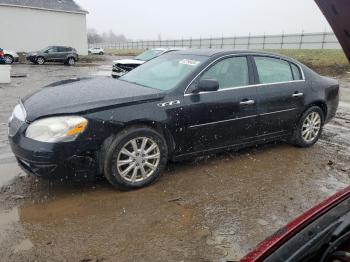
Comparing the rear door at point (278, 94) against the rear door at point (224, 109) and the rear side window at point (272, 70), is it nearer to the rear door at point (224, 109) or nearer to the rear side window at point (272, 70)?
the rear side window at point (272, 70)

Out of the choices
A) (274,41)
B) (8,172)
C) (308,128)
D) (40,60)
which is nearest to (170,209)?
(8,172)

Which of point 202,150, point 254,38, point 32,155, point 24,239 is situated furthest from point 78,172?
point 254,38

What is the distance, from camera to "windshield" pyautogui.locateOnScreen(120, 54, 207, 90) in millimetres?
4463

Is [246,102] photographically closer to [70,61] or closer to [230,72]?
[230,72]

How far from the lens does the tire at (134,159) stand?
149 inches

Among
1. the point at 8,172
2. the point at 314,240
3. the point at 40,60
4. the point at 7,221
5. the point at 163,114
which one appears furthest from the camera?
→ the point at 40,60

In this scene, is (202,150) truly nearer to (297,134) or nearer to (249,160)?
(249,160)

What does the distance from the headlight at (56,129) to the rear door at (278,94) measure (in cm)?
257

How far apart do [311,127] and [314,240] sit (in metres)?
4.41

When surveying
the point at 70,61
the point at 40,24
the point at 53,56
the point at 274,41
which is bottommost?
the point at 70,61

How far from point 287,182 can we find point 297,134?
1.38 metres

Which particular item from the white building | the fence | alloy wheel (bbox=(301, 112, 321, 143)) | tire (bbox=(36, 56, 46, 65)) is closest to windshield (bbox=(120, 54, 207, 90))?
alloy wheel (bbox=(301, 112, 321, 143))

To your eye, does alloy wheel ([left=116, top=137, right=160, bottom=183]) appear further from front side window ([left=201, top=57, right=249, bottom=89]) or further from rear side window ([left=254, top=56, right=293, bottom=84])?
rear side window ([left=254, top=56, right=293, bottom=84])

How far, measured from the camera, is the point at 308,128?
5.73m
